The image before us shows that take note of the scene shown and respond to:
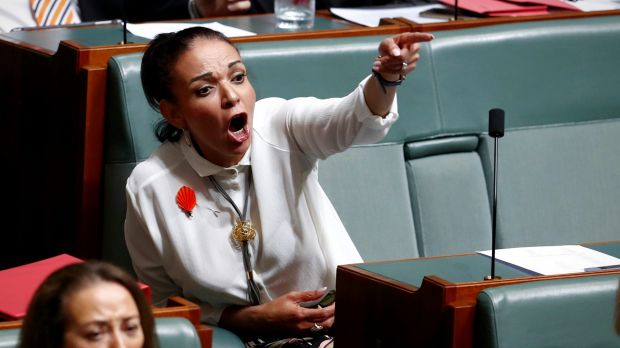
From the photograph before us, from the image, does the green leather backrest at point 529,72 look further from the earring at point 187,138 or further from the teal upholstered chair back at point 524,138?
the earring at point 187,138

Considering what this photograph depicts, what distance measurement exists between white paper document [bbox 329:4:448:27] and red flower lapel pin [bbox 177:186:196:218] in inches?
39.7

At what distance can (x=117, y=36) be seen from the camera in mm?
3143

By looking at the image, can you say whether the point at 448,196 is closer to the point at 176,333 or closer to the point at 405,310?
the point at 405,310

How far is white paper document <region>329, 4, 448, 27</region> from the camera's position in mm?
3404

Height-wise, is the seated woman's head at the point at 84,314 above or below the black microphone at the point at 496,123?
below

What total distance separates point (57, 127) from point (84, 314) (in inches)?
62.2

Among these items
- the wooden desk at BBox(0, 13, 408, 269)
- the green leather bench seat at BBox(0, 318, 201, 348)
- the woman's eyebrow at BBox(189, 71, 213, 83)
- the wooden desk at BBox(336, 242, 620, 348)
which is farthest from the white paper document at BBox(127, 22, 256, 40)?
the green leather bench seat at BBox(0, 318, 201, 348)

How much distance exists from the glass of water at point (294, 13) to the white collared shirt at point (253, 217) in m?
0.79

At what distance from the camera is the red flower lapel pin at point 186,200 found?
8.21 ft

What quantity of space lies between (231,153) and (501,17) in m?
1.16

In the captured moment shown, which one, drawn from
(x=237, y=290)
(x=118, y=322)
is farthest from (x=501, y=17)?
(x=118, y=322)

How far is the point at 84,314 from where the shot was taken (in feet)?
4.73

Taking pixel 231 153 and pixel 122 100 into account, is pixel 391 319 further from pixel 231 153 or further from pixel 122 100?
pixel 122 100

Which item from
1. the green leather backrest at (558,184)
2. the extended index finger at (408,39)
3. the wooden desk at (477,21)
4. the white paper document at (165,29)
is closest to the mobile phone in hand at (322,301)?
the extended index finger at (408,39)
